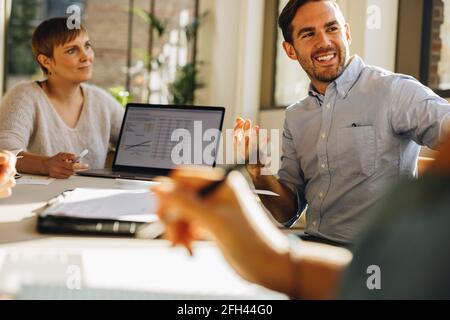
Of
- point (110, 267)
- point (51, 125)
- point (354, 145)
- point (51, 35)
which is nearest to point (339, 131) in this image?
point (354, 145)

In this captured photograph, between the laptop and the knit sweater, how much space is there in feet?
1.15

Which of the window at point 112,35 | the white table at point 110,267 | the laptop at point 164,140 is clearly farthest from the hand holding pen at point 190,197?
the window at point 112,35

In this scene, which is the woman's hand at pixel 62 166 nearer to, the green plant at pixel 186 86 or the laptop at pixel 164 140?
the laptop at pixel 164 140

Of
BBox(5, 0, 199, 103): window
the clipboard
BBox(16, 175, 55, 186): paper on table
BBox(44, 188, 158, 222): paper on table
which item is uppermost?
BBox(5, 0, 199, 103): window

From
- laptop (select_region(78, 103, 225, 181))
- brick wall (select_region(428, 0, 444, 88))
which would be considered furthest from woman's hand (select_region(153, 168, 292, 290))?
brick wall (select_region(428, 0, 444, 88))

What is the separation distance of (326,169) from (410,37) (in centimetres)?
178

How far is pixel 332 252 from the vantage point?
58 cm

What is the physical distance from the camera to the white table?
76 centimetres

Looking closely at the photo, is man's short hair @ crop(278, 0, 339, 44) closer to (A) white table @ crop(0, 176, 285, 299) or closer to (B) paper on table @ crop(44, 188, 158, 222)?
(B) paper on table @ crop(44, 188, 158, 222)

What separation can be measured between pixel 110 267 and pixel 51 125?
5.86 ft

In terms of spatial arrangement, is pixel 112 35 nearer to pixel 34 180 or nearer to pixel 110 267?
pixel 34 180

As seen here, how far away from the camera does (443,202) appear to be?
349 mm
